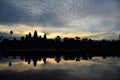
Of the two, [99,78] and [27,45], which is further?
[27,45]

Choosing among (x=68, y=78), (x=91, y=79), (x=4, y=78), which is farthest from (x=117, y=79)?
(x=4, y=78)

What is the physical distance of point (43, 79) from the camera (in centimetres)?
2891

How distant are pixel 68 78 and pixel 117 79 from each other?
6.47 metres

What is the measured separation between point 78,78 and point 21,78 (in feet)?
25.2

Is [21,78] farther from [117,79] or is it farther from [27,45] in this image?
[27,45]

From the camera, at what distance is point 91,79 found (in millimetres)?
28609

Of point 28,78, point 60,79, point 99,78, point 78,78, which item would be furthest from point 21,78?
point 99,78

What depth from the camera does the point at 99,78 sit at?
29.7m

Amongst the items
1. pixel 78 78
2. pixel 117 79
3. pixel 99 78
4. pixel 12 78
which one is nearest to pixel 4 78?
pixel 12 78

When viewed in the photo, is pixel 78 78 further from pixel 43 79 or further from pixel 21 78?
pixel 21 78

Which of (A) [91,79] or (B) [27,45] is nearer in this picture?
(A) [91,79]

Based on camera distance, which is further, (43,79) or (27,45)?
(27,45)

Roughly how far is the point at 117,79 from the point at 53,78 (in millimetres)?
8474

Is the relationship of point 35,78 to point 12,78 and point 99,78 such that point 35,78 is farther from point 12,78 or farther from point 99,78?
point 99,78
